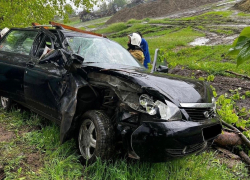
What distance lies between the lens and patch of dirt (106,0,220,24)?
4866cm

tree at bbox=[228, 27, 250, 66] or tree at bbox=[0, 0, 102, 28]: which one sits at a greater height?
tree at bbox=[0, 0, 102, 28]

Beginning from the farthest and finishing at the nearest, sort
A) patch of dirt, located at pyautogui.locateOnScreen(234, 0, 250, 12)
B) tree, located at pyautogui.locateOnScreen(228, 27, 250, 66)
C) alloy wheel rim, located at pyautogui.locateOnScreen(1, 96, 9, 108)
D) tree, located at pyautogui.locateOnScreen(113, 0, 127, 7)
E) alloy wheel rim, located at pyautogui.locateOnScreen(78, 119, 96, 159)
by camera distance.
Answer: tree, located at pyautogui.locateOnScreen(113, 0, 127, 7) → patch of dirt, located at pyautogui.locateOnScreen(234, 0, 250, 12) → alloy wheel rim, located at pyautogui.locateOnScreen(1, 96, 9, 108) → alloy wheel rim, located at pyautogui.locateOnScreen(78, 119, 96, 159) → tree, located at pyautogui.locateOnScreen(228, 27, 250, 66)

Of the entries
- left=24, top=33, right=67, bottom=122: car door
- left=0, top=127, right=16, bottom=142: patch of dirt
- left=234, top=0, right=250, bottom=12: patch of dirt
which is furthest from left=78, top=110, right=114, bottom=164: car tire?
left=234, top=0, right=250, bottom=12: patch of dirt

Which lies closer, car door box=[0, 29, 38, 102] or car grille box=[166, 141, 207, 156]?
car grille box=[166, 141, 207, 156]

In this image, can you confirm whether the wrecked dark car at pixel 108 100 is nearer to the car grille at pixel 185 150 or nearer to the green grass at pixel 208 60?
the car grille at pixel 185 150

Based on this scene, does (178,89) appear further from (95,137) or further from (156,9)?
(156,9)

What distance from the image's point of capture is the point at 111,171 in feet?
8.92

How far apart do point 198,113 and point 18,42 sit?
356 centimetres

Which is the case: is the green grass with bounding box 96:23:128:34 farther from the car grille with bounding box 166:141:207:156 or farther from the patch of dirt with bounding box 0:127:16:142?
the car grille with bounding box 166:141:207:156

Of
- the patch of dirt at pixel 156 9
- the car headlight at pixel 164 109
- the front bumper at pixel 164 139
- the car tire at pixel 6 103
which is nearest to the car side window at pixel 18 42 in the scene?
the car tire at pixel 6 103

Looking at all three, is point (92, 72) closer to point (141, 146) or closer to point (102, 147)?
point (102, 147)

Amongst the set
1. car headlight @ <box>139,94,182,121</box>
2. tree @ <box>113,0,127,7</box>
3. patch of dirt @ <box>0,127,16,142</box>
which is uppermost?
tree @ <box>113,0,127,7</box>

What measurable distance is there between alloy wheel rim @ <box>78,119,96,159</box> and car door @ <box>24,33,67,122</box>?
453mm

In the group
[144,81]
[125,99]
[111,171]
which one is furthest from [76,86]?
[111,171]
